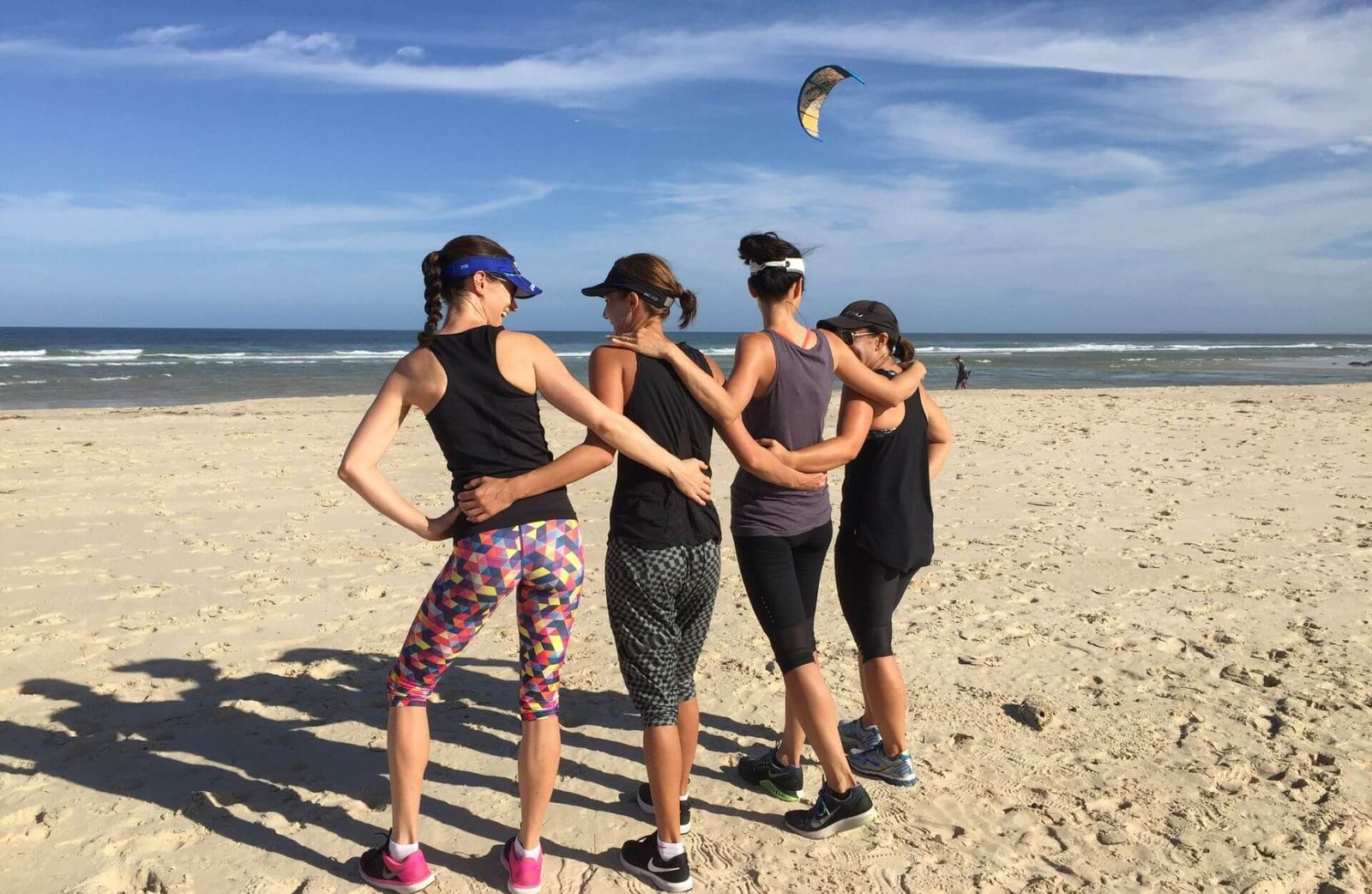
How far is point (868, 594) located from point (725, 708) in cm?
115

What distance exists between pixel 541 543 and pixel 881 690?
4.63 ft

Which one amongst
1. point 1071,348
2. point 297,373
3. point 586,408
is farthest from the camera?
point 1071,348

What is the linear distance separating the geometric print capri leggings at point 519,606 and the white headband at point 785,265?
0.97 m

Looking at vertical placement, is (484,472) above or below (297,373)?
above

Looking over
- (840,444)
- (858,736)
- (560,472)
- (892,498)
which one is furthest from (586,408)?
(858,736)

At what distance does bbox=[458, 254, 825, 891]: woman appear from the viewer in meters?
2.63

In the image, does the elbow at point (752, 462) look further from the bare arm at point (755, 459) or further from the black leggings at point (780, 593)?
the black leggings at point (780, 593)

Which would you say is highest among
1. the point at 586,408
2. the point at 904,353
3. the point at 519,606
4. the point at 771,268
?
the point at 771,268

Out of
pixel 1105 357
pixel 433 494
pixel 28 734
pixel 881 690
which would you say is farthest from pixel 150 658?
pixel 1105 357

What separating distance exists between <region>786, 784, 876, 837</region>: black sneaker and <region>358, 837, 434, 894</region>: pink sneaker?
1.15 meters

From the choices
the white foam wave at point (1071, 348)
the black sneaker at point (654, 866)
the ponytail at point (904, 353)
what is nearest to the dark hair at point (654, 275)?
the ponytail at point (904, 353)

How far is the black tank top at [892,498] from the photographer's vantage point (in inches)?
Result: 126

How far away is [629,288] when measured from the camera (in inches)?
103

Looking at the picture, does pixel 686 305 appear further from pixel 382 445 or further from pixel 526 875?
pixel 526 875
